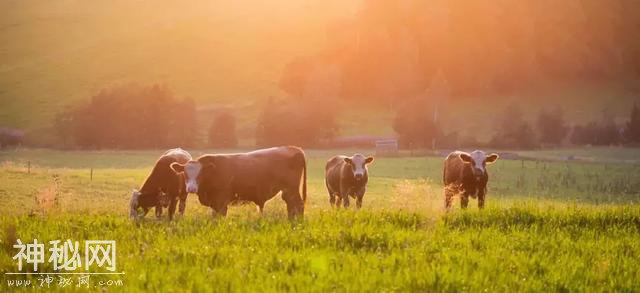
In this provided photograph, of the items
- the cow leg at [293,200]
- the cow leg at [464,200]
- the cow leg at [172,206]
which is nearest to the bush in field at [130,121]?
the cow leg at [172,206]

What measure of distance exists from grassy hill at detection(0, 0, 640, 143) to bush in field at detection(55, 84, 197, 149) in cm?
686

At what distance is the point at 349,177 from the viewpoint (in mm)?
21969

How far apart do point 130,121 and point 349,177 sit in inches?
2728

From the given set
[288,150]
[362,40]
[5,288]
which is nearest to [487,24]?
[362,40]

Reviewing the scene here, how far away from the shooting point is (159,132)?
85500mm

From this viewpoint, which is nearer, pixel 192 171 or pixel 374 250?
pixel 374 250

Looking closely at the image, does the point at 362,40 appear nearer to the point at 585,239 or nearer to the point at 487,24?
the point at 487,24

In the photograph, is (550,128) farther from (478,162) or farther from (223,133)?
(478,162)

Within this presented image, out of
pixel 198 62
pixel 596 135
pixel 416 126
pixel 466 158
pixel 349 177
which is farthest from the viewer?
pixel 198 62

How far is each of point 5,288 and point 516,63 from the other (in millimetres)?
152656

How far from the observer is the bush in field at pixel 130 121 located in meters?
83.5

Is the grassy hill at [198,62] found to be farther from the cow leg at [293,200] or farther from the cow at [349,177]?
the cow leg at [293,200]

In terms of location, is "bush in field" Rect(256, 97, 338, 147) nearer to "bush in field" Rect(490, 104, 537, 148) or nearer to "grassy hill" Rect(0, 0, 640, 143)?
"grassy hill" Rect(0, 0, 640, 143)

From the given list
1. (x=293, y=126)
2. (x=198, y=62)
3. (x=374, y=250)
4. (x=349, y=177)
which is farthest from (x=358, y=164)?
(x=198, y=62)
